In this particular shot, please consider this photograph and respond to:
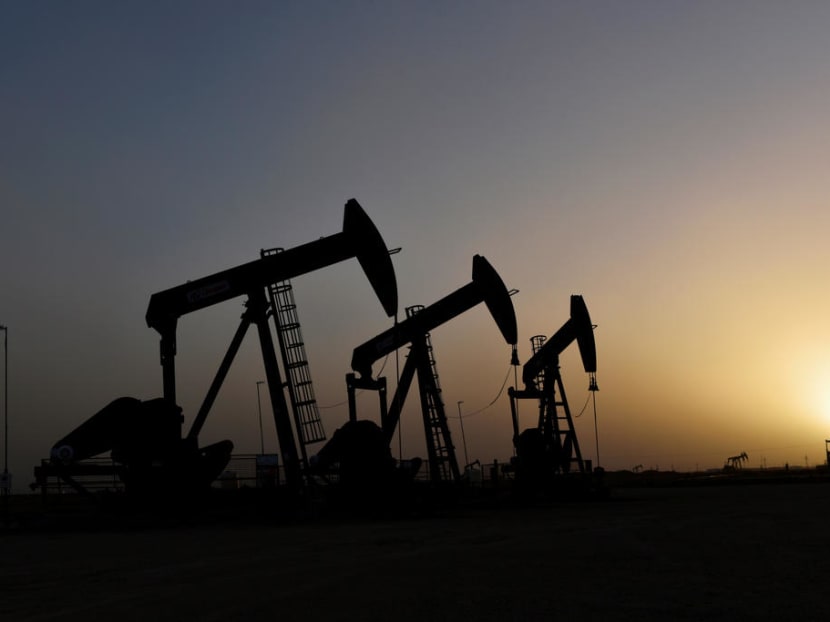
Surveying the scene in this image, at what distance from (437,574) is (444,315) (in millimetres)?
16688

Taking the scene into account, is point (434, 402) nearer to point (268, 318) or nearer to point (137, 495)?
point (268, 318)

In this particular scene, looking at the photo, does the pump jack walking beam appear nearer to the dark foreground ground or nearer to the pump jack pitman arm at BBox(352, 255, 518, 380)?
the dark foreground ground

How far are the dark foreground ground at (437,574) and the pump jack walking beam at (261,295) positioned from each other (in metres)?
4.42

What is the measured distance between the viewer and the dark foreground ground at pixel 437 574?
6.71 m

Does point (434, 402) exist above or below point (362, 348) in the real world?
below

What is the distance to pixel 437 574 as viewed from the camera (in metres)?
8.56

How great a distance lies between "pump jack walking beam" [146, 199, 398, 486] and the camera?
18359 mm

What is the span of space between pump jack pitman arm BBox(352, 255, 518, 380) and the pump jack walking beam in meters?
6.12

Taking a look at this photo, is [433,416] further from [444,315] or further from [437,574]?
[437,574]

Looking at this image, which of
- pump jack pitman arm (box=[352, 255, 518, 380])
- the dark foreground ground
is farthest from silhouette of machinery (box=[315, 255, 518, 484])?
the dark foreground ground

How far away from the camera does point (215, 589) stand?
7938 millimetres

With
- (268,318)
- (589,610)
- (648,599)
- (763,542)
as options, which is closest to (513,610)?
(589,610)

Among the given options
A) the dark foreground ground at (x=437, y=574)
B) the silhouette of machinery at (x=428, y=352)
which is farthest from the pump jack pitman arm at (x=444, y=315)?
the dark foreground ground at (x=437, y=574)

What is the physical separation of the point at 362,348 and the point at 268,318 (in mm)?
6637
